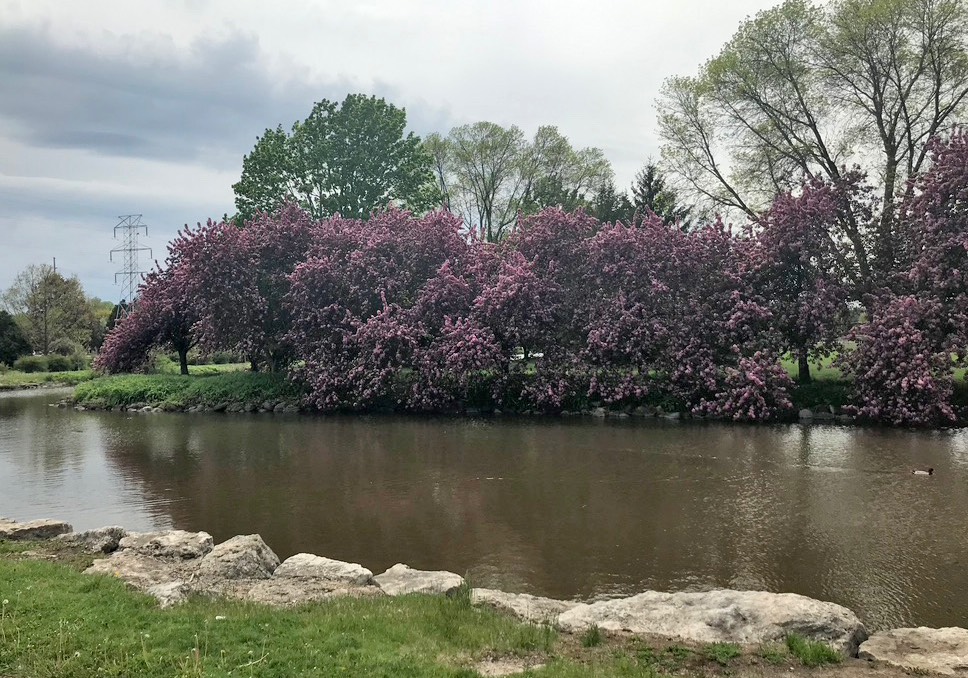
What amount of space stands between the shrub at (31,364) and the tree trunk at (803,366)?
51714mm

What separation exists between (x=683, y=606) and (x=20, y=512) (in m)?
11.9

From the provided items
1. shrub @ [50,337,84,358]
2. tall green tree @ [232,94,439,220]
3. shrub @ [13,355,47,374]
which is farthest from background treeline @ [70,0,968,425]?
shrub @ [50,337,84,358]

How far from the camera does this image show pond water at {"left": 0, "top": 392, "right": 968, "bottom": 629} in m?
8.73

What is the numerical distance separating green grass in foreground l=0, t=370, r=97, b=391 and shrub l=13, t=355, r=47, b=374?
6.13 feet

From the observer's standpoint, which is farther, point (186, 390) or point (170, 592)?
Answer: point (186, 390)

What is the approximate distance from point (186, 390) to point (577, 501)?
78.4 ft

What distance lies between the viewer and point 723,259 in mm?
24594

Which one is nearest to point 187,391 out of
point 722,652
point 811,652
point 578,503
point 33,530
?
point 33,530

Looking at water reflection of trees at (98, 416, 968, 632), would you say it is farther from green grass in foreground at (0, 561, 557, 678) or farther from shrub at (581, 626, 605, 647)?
green grass in foreground at (0, 561, 557, 678)

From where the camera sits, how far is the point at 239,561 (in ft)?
26.6

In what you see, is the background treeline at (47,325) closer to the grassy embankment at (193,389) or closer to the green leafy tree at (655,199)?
the grassy embankment at (193,389)

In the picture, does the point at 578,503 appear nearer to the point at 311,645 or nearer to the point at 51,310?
the point at 311,645

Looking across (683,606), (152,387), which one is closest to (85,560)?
(683,606)

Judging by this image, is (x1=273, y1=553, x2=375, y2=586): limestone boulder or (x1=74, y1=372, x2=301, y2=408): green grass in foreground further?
(x1=74, y1=372, x2=301, y2=408): green grass in foreground
